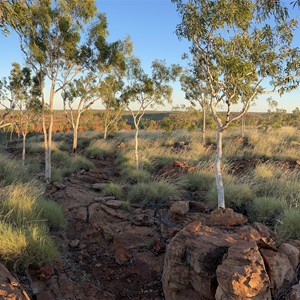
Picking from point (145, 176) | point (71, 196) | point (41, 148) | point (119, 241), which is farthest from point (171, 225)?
point (41, 148)

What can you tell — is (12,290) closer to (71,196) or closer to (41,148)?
(71,196)

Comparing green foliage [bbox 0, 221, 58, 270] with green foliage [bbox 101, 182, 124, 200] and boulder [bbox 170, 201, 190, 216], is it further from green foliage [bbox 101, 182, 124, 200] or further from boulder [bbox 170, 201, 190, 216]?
green foliage [bbox 101, 182, 124, 200]

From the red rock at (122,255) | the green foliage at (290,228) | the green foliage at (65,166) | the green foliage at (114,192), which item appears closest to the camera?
the green foliage at (290,228)

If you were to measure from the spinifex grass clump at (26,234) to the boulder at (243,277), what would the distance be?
284 centimetres

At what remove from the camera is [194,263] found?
414 cm

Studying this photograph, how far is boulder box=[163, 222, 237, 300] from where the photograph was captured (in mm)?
4008

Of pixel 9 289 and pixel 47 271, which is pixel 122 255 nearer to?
pixel 47 271

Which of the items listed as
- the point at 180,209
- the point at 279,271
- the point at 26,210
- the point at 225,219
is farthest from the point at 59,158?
the point at 279,271

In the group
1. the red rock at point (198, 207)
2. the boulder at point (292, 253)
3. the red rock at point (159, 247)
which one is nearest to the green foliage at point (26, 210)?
the red rock at point (159, 247)

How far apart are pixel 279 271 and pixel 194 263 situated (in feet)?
3.53

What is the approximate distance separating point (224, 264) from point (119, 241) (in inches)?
118

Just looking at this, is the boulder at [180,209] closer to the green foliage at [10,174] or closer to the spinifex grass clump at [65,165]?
the green foliage at [10,174]

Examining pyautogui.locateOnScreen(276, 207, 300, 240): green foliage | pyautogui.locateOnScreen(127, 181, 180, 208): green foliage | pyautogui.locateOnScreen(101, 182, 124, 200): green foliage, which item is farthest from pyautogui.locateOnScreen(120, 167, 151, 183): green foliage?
pyautogui.locateOnScreen(276, 207, 300, 240): green foliage

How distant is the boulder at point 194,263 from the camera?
4008 mm
